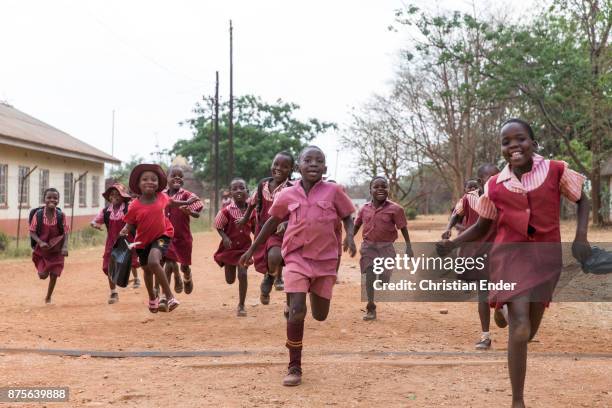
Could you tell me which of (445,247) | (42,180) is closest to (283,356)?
(445,247)

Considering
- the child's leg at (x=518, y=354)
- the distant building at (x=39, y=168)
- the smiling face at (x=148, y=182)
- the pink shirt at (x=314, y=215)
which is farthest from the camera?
the distant building at (x=39, y=168)

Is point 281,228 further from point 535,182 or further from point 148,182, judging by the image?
point 535,182

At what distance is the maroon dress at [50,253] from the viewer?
992 cm

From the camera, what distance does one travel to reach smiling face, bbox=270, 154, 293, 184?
7.57m

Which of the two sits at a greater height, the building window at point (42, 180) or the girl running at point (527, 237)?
the building window at point (42, 180)

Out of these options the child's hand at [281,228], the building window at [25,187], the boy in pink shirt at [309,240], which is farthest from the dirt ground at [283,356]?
the building window at [25,187]

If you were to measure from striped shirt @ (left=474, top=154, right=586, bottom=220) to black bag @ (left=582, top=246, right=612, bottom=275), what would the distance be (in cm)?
40

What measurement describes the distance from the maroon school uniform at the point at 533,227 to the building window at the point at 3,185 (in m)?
21.2

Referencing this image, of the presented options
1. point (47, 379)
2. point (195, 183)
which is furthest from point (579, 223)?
point (195, 183)

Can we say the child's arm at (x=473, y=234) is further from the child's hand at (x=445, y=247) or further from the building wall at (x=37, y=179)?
the building wall at (x=37, y=179)

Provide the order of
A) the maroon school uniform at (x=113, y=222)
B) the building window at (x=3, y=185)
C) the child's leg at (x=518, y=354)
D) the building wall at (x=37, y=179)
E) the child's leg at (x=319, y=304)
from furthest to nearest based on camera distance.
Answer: the building wall at (x=37, y=179) → the building window at (x=3, y=185) → the maroon school uniform at (x=113, y=222) → the child's leg at (x=319, y=304) → the child's leg at (x=518, y=354)

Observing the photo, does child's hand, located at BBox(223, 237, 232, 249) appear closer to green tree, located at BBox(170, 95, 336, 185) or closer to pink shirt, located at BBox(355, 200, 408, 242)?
pink shirt, located at BBox(355, 200, 408, 242)

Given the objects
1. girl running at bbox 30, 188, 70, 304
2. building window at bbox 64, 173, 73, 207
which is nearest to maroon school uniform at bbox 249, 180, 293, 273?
girl running at bbox 30, 188, 70, 304

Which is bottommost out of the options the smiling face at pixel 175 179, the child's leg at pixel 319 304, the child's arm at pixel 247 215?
the child's leg at pixel 319 304
